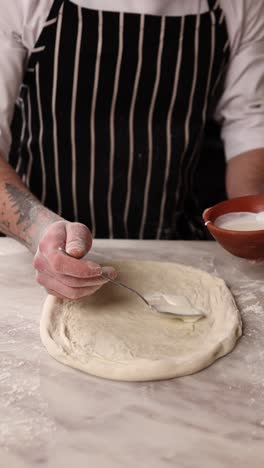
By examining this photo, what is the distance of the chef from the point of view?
5.58 ft

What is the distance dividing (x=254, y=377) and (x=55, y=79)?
3.45ft

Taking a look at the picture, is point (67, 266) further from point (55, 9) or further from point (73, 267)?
point (55, 9)

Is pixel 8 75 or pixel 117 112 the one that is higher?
pixel 8 75

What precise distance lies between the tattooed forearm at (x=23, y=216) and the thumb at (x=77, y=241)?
0.40ft

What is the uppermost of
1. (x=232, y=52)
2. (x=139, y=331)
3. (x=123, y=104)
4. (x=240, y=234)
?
(x=232, y=52)

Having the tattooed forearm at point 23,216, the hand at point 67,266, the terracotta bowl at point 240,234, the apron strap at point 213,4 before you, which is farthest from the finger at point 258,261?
the apron strap at point 213,4

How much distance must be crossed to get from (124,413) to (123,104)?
102cm

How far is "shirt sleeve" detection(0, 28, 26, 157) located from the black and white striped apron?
0.05m

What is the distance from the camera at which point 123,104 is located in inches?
71.4

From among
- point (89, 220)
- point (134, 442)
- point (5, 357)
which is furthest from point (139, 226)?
point (134, 442)

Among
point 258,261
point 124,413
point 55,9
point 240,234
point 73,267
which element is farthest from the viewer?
point 55,9

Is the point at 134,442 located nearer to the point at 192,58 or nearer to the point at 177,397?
the point at 177,397

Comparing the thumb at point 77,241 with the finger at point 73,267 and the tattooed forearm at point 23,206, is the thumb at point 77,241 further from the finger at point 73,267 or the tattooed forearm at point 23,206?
the tattooed forearm at point 23,206

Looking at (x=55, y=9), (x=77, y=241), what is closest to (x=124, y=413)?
(x=77, y=241)
